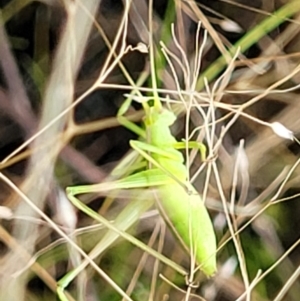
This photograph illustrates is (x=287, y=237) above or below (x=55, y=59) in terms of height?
below

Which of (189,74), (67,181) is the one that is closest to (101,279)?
(67,181)

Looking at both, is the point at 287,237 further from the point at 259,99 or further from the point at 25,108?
the point at 25,108

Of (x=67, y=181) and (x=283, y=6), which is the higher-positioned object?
(x=283, y=6)

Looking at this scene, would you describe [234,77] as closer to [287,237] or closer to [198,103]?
[198,103]

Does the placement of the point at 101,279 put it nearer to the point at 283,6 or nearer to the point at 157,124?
the point at 157,124

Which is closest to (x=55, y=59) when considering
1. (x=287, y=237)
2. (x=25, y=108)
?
(x=25, y=108)

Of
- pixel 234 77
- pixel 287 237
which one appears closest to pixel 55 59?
pixel 234 77
